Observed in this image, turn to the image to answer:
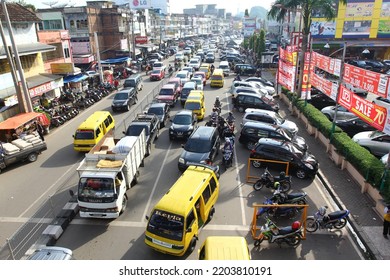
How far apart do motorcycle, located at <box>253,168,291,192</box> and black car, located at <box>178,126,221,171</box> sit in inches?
111

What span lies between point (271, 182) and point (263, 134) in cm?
462

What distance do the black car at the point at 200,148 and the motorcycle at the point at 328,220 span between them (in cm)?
578

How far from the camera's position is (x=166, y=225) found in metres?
9.52

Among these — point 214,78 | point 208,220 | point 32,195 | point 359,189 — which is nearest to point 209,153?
point 208,220

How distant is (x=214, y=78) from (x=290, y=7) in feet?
44.8

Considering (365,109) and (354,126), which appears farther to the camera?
(354,126)

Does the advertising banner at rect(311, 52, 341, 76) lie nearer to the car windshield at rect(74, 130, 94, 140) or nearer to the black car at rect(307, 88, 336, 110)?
the black car at rect(307, 88, 336, 110)

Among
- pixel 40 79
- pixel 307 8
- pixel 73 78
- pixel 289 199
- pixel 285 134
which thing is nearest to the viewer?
pixel 289 199

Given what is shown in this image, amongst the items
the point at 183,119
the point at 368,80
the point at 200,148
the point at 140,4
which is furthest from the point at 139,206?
the point at 140,4

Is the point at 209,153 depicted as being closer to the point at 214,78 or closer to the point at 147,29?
the point at 214,78

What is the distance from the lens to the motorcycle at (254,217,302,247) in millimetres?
10234

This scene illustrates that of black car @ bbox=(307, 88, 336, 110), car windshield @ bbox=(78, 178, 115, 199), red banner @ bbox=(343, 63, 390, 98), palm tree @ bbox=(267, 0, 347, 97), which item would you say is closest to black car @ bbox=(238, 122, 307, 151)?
red banner @ bbox=(343, 63, 390, 98)

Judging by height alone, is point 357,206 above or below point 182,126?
below

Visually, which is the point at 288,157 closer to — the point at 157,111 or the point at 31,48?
the point at 157,111
